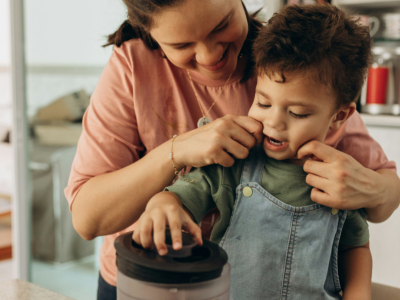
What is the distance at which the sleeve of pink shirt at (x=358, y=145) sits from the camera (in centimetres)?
105

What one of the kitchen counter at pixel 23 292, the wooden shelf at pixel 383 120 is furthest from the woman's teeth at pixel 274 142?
the wooden shelf at pixel 383 120

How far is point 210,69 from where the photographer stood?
96 cm

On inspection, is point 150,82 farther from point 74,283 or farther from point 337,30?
point 74,283

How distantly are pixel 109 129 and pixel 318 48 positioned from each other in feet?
1.70

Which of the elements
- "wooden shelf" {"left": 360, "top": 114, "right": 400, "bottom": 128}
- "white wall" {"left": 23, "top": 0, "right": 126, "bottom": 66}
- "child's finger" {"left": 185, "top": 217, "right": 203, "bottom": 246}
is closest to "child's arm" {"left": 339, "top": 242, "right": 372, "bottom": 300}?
"child's finger" {"left": 185, "top": 217, "right": 203, "bottom": 246}

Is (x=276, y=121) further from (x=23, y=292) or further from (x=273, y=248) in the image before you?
(x=23, y=292)

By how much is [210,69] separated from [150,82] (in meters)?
0.18

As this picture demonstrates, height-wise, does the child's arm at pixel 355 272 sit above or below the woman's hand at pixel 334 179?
below

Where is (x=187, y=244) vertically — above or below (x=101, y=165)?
above

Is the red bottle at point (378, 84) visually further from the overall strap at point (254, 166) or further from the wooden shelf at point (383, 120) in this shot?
the overall strap at point (254, 166)

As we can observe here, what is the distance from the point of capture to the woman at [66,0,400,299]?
0.83m

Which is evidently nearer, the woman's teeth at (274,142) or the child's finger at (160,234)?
the child's finger at (160,234)

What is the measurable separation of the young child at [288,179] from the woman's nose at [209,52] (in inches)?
3.2

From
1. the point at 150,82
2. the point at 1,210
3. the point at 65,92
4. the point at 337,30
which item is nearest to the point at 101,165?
the point at 150,82
